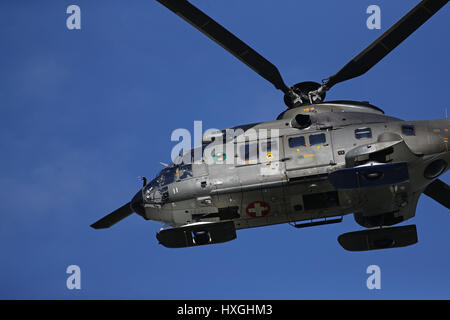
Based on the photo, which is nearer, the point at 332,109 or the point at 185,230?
the point at 185,230

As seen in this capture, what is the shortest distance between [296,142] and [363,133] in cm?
237

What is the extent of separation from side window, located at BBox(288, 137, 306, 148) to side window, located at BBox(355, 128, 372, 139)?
188 cm

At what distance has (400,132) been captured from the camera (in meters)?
20.6

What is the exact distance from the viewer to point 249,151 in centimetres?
2125

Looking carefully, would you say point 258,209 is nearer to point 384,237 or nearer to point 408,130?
point 384,237

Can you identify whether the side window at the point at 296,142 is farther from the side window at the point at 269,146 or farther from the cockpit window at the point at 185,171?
the cockpit window at the point at 185,171

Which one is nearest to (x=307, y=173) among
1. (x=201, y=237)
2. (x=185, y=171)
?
(x=201, y=237)

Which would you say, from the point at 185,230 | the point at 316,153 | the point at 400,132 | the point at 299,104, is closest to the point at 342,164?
the point at 316,153

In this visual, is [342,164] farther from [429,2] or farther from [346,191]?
[429,2]

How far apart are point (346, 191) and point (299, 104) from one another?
4.90 metres

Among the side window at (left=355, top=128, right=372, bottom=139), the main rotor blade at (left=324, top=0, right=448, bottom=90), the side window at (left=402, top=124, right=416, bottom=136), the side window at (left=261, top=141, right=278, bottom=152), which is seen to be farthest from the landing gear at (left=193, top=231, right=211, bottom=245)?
the main rotor blade at (left=324, top=0, right=448, bottom=90)

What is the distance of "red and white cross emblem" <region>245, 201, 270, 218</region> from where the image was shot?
20.8 meters

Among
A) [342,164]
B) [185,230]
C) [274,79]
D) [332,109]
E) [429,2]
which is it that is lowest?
[185,230]
